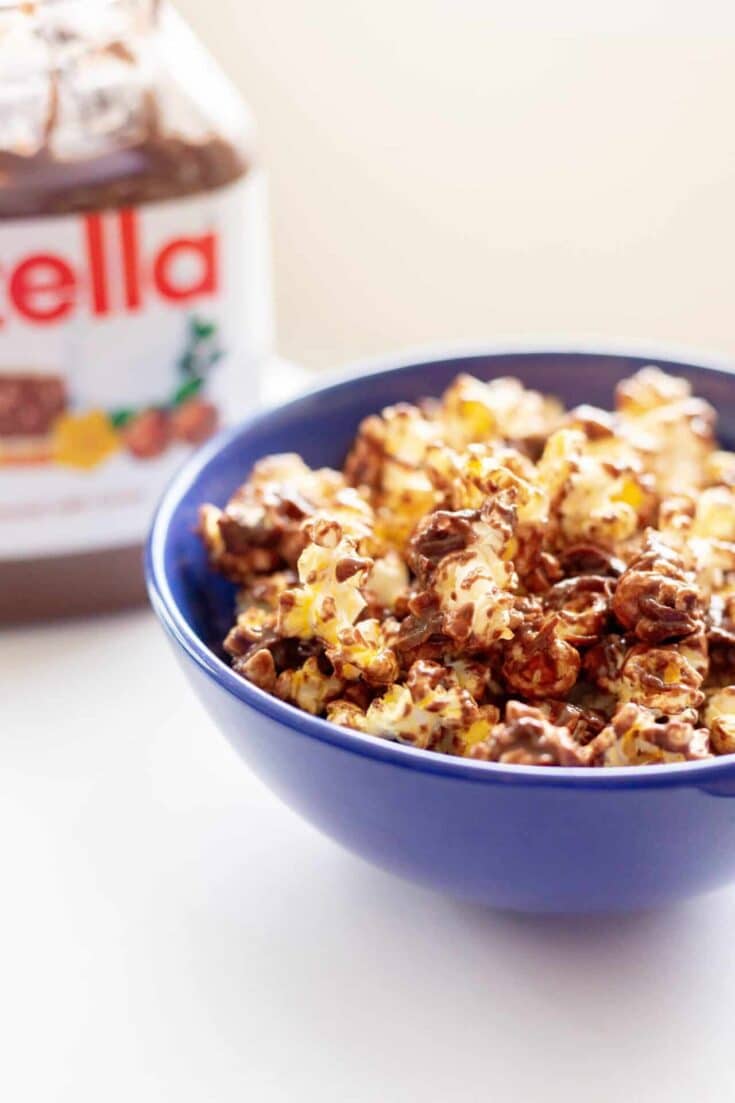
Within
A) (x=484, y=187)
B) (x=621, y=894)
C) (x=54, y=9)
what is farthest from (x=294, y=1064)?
(x=484, y=187)

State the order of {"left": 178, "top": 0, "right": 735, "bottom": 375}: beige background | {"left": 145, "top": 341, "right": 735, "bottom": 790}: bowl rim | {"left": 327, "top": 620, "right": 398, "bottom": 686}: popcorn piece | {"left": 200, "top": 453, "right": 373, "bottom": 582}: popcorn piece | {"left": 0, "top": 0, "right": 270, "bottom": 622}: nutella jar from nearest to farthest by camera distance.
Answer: {"left": 145, "top": 341, "right": 735, "bottom": 790}: bowl rim → {"left": 327, "top": 620, "right": 398, "bottom": 686}: popcorn piece → {"left": 200, "top": 453, "right": 373, "bottom": 582}: popcorn piece → {"left": 0, "top": 0, "right": 270, "bottom": 622}: nutella jar → {"left": 178, "top": 0, "right": 735, "bottom": 375}: beige background

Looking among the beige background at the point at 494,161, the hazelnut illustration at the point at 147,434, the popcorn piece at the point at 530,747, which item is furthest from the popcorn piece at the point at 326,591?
the beige background at the point at 494,161

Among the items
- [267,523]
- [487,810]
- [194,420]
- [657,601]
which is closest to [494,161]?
[194,420]

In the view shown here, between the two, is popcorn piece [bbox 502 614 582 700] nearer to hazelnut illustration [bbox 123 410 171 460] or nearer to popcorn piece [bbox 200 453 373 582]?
popcorn piece [bbox 200 453 373 582]

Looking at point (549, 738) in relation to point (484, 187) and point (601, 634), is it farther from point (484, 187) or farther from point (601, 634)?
point (484, 187)

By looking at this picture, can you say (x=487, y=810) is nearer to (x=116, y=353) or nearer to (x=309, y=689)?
(x=309, y=689)

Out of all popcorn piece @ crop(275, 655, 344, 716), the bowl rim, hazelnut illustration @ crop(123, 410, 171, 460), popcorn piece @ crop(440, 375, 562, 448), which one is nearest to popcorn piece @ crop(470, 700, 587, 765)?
the bowl rim

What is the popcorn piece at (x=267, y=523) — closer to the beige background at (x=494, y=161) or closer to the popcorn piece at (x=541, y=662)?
the popcorn piece at (x=541, y=662)

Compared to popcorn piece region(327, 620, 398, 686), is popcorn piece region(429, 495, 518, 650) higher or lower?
→ higher
